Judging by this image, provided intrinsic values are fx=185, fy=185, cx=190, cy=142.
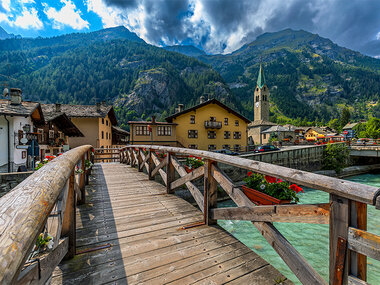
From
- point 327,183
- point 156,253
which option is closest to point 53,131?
point 156,253

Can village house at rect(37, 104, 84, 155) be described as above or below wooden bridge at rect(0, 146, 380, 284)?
above

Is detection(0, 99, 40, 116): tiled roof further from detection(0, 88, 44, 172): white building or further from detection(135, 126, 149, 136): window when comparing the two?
detection(135, 126, 149, 136): window

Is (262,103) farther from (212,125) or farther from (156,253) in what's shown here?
(156,253)

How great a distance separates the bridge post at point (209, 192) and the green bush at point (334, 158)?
25.3 m

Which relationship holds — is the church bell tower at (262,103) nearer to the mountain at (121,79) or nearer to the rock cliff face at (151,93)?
the mountain at (121,79)

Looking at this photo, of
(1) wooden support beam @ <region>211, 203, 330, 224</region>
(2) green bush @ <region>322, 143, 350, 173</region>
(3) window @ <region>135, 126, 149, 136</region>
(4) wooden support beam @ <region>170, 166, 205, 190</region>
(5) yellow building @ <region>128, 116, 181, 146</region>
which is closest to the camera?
(1) wooden support beam @ <region>211, 203, 330, 224</region>

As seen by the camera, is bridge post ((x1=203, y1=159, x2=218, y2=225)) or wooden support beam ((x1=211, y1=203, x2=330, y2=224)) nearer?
wooden support beam ((x1=211, y1=203, x2=330, y2=224))

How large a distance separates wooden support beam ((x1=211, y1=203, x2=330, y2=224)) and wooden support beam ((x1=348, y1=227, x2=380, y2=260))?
20 cm

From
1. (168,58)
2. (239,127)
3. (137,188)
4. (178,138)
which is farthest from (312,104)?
(137,188)

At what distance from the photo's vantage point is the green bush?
72.8 feet

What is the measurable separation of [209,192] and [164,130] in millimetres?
25249

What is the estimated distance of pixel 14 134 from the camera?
13.1m

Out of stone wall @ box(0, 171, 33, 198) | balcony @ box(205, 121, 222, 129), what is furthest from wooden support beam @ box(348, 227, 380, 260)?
balcony @ box(205, 121, 222, 129)

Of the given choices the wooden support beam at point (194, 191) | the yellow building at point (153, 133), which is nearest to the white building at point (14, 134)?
the yellow building at point (153, 133)
